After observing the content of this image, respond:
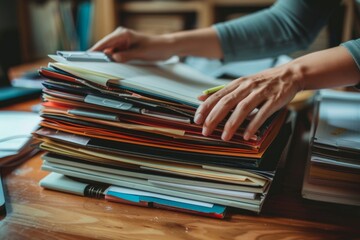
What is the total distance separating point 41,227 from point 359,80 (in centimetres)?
49

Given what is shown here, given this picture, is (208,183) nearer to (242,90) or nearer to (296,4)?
(242,90)

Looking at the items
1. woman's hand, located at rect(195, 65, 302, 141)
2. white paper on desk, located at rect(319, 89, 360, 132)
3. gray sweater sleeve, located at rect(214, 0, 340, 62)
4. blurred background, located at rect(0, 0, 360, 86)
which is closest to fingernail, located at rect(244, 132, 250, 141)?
woman's hand, located at rect(195, 65, 302, 141)

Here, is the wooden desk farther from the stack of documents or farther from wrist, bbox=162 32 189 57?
wrist, bbox=162 32 189 57

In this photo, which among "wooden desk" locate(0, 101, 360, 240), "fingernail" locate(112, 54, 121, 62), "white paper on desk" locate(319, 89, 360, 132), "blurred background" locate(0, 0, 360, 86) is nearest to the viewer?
"wooden desk" locate(0, 101, 360, 240)

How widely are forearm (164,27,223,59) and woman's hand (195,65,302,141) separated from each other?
0.34m

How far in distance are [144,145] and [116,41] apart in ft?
1.13

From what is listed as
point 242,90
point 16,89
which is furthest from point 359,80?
point 16,89

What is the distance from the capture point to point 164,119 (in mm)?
491

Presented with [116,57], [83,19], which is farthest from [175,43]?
[83,19]

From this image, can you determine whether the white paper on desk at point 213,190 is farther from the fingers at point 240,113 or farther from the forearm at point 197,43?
the forearm at point 197,43

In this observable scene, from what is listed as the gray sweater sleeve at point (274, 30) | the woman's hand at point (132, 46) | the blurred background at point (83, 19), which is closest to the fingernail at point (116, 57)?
the woman's hand at point (132, 46)

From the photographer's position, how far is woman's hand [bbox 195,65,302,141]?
0.47 meters

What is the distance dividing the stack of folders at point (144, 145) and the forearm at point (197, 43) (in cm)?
32

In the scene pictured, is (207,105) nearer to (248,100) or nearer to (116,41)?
(248,100)
